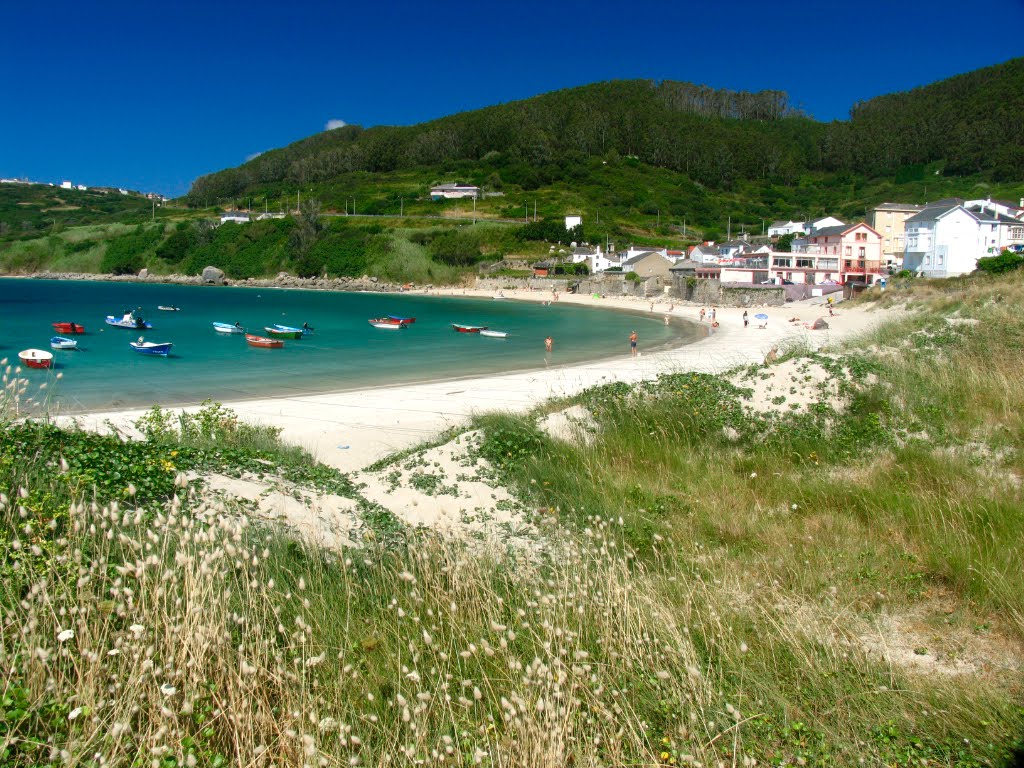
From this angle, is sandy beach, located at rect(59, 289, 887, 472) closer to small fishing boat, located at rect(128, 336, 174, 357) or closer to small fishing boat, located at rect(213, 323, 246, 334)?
small fishing boat, located at rect(128, 336, 174, 357)

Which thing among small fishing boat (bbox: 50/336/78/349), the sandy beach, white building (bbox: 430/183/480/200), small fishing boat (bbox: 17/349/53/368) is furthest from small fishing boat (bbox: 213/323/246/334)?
white building (bbox: 430/183/480/200)

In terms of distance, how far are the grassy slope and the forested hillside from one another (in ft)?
463

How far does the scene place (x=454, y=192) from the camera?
5310 inches

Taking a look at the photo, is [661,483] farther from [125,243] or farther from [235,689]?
[125,243]

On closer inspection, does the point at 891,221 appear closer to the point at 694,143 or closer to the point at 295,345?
the point at 295,345

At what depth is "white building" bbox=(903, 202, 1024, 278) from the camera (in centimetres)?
6178

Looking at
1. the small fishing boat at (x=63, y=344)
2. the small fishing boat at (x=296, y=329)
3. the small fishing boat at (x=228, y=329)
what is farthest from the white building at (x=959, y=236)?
the small fishing boat at (x=63, y=344)

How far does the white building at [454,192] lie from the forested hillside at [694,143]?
28.9ft

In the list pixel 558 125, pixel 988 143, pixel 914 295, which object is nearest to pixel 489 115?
pixel 558 125

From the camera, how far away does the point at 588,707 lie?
3.67 m

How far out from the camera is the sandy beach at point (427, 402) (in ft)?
54.1

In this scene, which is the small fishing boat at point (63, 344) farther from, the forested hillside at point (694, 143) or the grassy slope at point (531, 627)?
the forested hillside at point (694, 143)

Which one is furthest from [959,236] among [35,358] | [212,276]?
[212,276]

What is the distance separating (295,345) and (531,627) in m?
43.1
